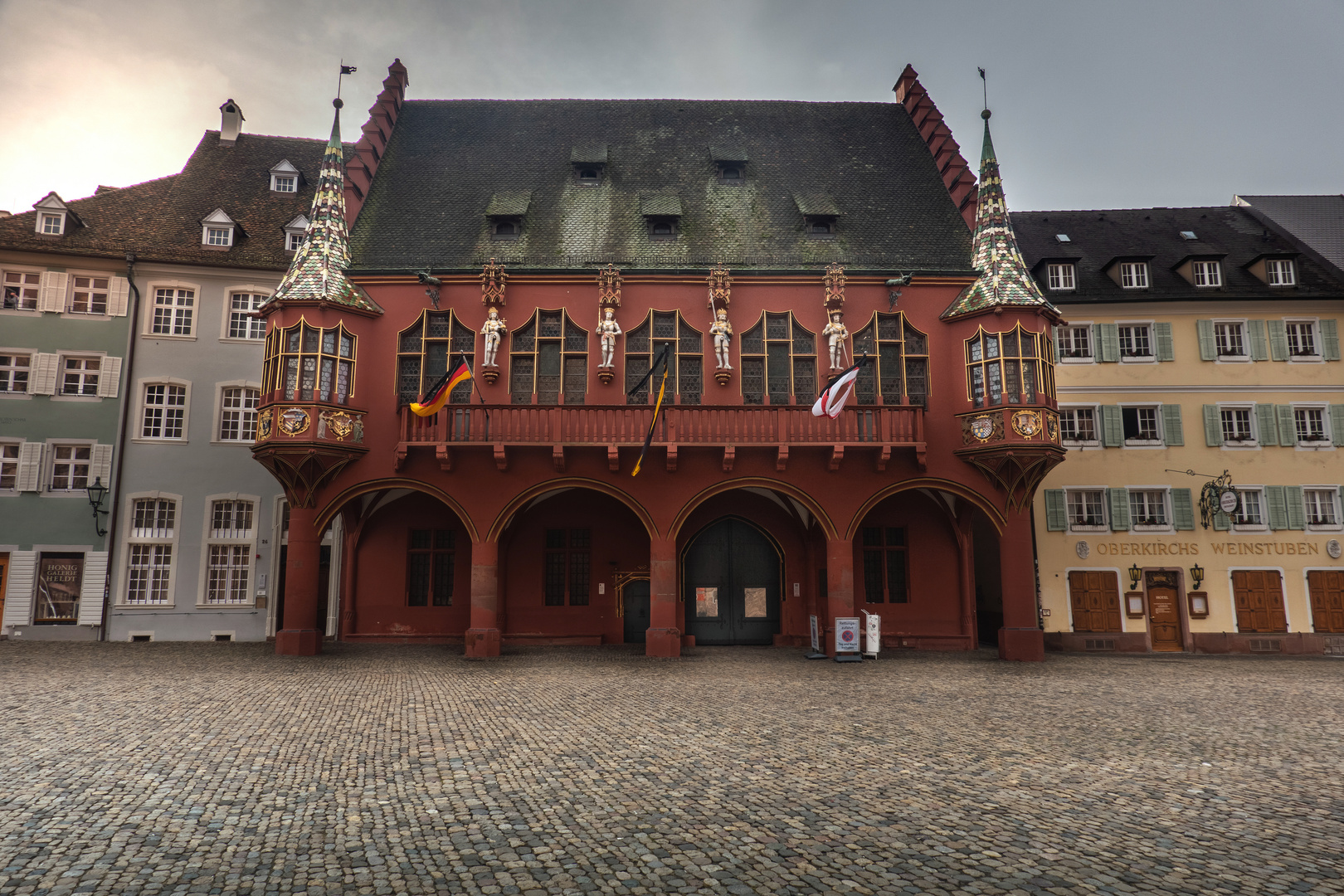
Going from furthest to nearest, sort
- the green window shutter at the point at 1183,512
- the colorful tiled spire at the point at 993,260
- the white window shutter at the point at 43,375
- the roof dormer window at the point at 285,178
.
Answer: the roof dormer window at the point at 285,178 < the green window shutter at the point at 1183,512 < the white window shutter at the point at 43,375 < the colorful tiled spire at the point at 993,260

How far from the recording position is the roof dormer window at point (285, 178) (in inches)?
1145

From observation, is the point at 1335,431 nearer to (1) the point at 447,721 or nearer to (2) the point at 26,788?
(1) the point at 447,721

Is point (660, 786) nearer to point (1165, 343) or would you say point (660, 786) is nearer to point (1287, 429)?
point (1165, 343)

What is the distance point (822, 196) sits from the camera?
25.5 meters

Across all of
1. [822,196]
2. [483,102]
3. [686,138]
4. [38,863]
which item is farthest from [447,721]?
[483,102]

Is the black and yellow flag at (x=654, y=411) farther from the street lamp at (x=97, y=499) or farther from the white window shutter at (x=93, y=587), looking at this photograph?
→ the white window shutter at (x=93, y=587)

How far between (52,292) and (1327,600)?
3978cm

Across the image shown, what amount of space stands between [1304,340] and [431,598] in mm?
28604

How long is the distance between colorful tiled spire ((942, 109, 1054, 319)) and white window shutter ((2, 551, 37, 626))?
88.5 feet

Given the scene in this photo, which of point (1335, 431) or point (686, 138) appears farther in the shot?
point (686, 138)

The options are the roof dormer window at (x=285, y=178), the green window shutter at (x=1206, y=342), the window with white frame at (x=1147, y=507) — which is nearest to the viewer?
the window with white frame at (x=1147, y=507)

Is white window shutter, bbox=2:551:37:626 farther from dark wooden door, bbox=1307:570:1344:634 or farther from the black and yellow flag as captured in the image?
dark wooden door, bbox=1307:570:1344:634

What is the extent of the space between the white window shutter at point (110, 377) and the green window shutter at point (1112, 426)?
30215mm

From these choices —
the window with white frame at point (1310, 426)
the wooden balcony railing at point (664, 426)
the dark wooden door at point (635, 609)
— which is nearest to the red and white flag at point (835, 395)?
the wooden balcony railing at point (664, 426)
